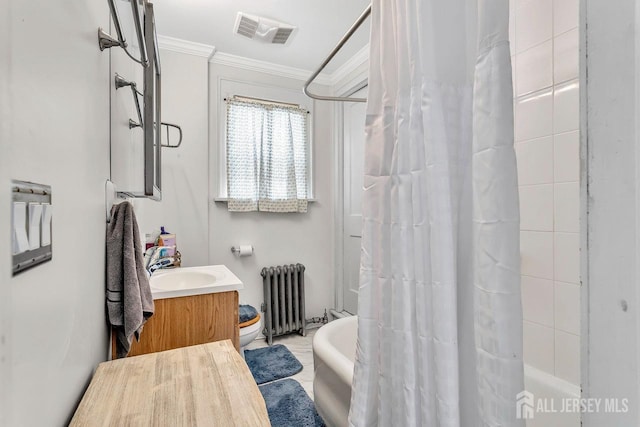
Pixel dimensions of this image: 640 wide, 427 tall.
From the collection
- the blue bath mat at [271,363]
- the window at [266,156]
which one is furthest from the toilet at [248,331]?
the window at [266,156]

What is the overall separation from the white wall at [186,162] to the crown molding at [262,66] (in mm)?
158

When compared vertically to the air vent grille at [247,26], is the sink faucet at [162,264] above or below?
below

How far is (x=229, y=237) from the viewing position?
2551 millimetres

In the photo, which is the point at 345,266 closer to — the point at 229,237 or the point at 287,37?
the point at 229,237

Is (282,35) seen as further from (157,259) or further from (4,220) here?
(4,220)

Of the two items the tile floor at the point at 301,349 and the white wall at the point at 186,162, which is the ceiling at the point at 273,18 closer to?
the white wall at the point at 186,162

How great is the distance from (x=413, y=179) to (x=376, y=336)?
0.37 meters

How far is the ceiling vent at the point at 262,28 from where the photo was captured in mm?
2020

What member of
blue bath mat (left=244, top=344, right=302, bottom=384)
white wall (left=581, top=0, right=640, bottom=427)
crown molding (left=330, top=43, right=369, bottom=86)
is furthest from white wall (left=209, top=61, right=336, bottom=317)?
white wall (left=581, top=0, right=640, bottom=427)

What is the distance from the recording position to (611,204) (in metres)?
0.31

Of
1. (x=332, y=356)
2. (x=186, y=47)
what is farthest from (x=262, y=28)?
(x=332, y=356)

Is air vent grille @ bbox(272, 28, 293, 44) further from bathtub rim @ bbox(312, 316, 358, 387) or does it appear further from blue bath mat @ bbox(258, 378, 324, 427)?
blue bath mat @ bbox(258, 378, 324, 427)

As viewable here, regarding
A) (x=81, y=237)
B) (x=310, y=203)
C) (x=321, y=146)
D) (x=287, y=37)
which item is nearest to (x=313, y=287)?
(x=310, y=203)

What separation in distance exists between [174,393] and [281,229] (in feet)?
Result: 6.76
